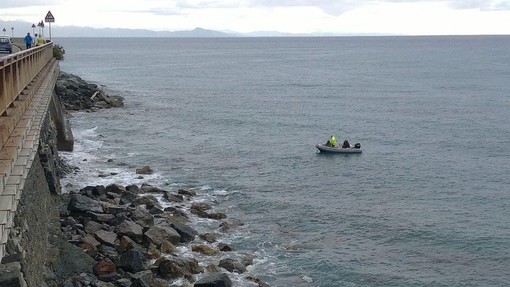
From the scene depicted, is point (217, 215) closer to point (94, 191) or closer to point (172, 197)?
point (172, 197)

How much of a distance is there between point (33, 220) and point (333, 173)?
2595cm

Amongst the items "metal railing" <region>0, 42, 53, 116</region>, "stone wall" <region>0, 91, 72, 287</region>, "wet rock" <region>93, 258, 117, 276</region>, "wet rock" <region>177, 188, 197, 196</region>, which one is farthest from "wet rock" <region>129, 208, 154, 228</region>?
"metal railing" <region>0, 42, 53, 116</region>

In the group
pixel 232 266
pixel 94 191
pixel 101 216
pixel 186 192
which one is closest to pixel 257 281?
pixel 232 266

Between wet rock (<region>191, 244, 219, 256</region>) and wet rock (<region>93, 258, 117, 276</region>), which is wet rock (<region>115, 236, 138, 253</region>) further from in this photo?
wet rock (<region>191, 244, 219, 256</region>)

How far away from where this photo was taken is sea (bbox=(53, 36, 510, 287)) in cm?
2659

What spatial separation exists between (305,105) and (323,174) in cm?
3330

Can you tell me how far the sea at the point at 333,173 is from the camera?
26.6 meters

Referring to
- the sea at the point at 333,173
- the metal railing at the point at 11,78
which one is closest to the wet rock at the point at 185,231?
the sea at the point at 333,173

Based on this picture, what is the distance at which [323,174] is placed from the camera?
41.1 metres

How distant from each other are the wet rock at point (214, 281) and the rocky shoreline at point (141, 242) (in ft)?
0.12

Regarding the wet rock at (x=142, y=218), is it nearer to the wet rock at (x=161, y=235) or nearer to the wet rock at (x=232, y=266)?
the wet rock at (x=161, y=235)

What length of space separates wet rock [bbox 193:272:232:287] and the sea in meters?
1.53

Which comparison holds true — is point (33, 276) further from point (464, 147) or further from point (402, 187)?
point (464, 147)

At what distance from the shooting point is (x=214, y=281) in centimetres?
2166
